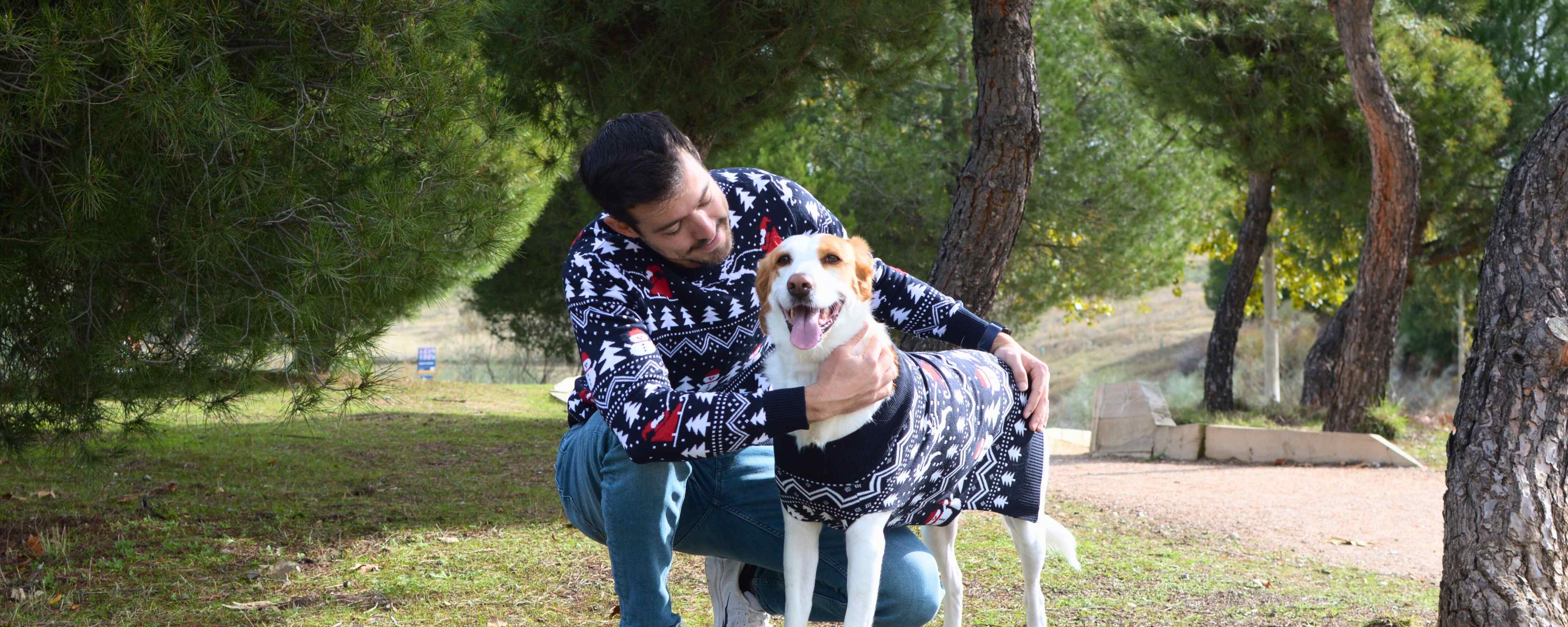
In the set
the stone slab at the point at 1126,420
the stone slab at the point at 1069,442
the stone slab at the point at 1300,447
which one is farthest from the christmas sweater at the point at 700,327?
the stone slab at the point at 1069,442

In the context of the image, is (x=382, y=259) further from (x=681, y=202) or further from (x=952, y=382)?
(x=952, y=382)

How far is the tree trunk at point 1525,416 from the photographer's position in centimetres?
262

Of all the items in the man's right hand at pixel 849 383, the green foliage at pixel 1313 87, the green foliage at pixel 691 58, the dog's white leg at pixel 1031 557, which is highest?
the green foliage at pixel 1313 87

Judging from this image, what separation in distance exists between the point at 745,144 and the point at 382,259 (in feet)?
13.7

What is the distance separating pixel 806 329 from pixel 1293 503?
18.0 feet

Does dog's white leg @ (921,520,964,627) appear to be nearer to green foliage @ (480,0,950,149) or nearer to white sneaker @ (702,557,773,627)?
white sneaker @ (702,557,773,627)

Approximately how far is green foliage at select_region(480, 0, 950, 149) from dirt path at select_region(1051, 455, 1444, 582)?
2922 mm

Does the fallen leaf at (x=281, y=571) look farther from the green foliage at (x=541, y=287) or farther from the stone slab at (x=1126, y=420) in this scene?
the stone slab at (x=1126, y=420)

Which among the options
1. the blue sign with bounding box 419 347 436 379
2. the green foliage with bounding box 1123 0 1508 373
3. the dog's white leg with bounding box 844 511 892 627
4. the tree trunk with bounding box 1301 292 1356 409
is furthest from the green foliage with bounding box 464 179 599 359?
the dog's white leg with bounding box 844 511 892 627

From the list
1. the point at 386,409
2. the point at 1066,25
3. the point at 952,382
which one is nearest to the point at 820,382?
the point at 952,382

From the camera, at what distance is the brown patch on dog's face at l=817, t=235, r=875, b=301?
218cm

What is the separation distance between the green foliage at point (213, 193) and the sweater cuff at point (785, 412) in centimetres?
201

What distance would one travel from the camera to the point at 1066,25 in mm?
13695

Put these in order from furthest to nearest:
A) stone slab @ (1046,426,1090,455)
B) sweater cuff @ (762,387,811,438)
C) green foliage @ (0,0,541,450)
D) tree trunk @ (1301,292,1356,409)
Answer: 1. tree trunk @ (1301,292,1356,409)
2. stone slab @ (1046,426,1090,455)
3. green foliage @ (0,0,541,450)
4. sweater cuff @ (762,387,811,438)
